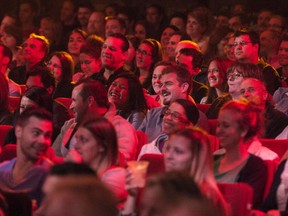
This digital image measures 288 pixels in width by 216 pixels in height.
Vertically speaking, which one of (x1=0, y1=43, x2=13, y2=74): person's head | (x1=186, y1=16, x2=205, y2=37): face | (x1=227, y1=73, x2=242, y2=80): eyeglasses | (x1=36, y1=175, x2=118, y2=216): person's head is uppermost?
(x1=36, y1=175, x2=118, y2=216): person's head

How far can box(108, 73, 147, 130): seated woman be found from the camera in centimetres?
656

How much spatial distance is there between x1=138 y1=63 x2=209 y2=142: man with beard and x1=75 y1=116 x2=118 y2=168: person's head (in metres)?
1.75

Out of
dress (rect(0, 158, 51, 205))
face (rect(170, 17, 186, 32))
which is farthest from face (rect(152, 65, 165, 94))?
face (rect(170, 17, 186, 32))

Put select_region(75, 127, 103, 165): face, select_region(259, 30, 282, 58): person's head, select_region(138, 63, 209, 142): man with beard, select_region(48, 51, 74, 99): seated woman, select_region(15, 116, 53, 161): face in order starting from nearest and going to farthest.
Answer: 1. select_region(75, 127, 103, 165): face
2. select_region(15, 116, 53, 161): face
3. select_region(138, 63, 209, 142): man with beard
4. select_region(48, 51, 74, 99): seated woman
5. select_region(259, 30, 282, 58): person's head

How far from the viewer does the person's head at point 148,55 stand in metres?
8.54

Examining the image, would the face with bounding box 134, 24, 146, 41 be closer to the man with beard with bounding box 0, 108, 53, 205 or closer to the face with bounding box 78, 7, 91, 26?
the face with bounding box 78, 7, 91, 26

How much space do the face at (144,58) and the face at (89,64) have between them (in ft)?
1.34

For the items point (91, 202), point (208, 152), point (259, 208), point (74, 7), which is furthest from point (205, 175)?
point (74, 7)

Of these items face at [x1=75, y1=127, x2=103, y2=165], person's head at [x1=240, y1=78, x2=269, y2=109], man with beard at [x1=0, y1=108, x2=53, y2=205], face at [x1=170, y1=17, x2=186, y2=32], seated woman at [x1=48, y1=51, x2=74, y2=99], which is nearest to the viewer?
Answer: face at [x1=75, y1=127, x2=103, y2=165]

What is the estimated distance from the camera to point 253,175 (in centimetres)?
478

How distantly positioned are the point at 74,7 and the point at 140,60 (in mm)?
3604

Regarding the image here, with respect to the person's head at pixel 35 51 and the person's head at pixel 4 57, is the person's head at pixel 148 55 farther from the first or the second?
the person's head at pixel 4 57

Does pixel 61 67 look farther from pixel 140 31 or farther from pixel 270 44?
pixel 140 31

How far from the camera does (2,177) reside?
4801 mm
